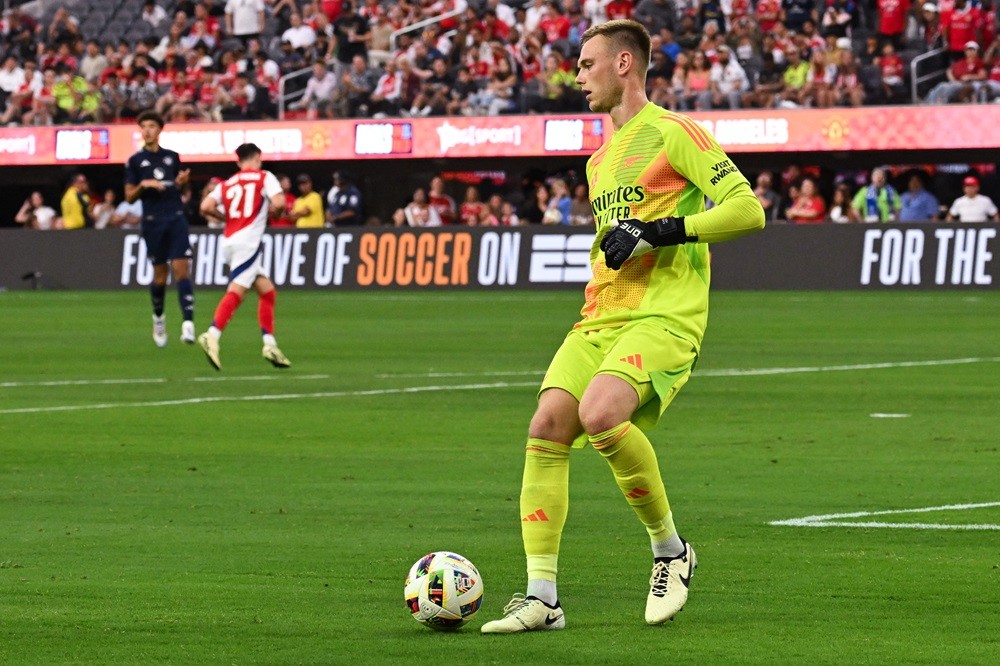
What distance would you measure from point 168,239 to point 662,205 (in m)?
15.8

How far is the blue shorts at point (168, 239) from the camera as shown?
73.0 ft

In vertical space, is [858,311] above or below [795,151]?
below

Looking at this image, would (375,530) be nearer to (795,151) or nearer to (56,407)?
(56,407)

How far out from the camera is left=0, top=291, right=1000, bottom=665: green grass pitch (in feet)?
21.3

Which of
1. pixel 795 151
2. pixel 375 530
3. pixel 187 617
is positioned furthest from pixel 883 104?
pixel 187 617

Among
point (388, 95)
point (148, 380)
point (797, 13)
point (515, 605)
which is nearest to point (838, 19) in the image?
point (797, 13)

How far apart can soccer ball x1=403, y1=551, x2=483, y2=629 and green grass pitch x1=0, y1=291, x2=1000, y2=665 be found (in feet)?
0.20

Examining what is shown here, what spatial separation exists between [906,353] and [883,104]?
15.2m

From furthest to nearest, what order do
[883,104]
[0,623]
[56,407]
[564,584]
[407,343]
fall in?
1. [883,104]
2. [407,343]
3. [56,407]
4. [564,584]
5. [0,623]

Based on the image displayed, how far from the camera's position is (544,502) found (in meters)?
6.75

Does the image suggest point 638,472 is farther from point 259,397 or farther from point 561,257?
point 561,257

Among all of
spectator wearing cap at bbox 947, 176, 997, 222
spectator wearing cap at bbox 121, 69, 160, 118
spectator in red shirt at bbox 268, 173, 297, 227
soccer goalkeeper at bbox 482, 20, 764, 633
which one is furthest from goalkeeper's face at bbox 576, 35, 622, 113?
spectator wearing cap at bbox 121, 69, 160, 118

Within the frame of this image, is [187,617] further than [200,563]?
No

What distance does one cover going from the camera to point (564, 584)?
7.56 meters
